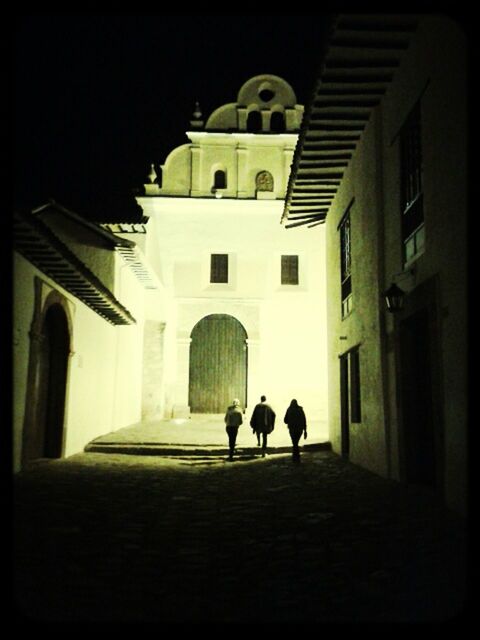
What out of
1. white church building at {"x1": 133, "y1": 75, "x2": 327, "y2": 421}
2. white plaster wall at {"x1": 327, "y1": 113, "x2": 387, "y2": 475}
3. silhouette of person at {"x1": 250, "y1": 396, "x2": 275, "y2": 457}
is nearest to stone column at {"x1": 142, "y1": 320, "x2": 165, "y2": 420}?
white church building at {"x1": 133, "y1": 75, "x2": 327, "y2": 421}

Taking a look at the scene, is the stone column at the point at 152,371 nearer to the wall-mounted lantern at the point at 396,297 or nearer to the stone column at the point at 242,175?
the stone column at the point at 242,175

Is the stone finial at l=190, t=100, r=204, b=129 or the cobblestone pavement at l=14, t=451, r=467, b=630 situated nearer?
the cobblestone pavement at l=14, t=451, r=467, b=630

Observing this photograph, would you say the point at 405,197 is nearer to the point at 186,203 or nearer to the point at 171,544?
the point at 171,544

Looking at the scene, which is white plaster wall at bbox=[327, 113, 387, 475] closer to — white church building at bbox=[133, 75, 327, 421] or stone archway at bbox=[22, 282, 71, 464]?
stone archway at bbox=[22, 282, 71, 464]

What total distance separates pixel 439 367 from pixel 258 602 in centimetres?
344

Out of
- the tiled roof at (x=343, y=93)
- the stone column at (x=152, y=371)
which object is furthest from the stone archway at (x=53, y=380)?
the stone column at (x=152, y=371)

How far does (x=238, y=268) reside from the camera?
2186 cm

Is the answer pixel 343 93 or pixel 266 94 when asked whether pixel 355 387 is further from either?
pixel 266 94

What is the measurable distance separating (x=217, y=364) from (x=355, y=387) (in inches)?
458

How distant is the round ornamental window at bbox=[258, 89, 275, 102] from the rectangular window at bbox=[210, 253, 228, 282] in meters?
6.14

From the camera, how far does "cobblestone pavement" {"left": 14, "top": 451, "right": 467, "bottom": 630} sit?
3732 millimetres

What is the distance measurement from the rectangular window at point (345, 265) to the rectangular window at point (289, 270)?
969 centimetres

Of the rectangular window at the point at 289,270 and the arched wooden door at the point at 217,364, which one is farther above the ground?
the rectangular window at the point at 289,270

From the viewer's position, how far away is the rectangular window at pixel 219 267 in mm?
21953
